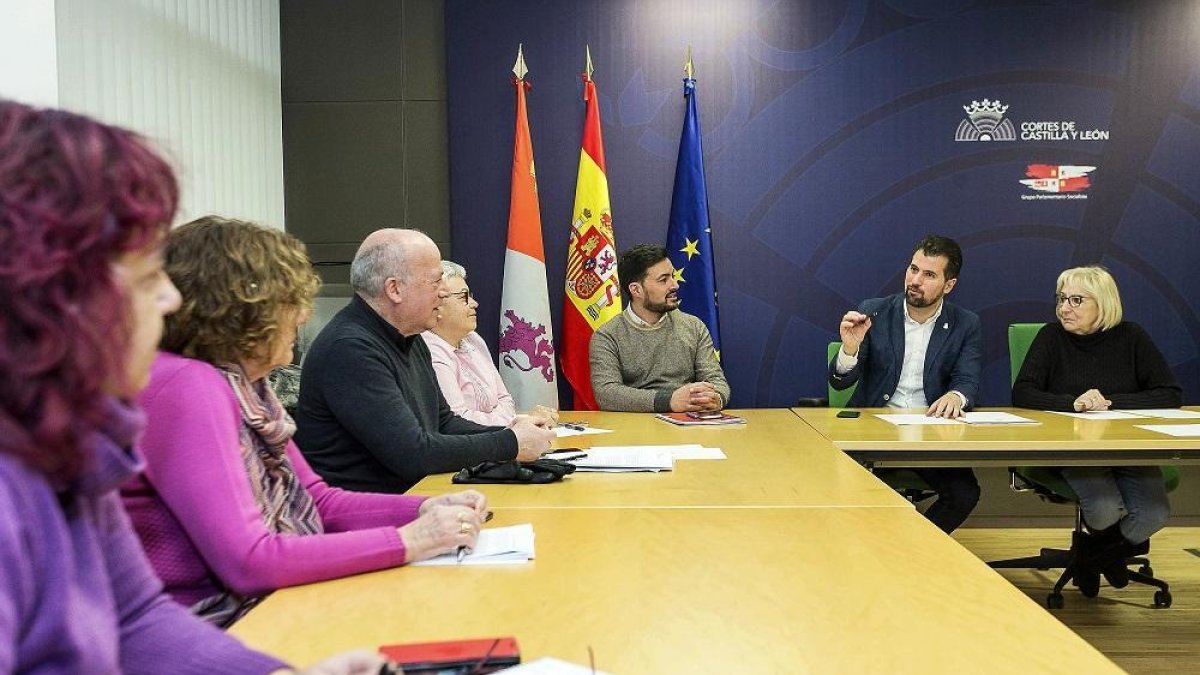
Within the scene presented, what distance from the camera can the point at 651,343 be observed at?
4.08m

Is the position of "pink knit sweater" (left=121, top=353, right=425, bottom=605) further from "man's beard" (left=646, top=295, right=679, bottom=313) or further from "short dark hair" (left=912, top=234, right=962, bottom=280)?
"short dark hair" (left=912, top=234, right=962, bottom=280)

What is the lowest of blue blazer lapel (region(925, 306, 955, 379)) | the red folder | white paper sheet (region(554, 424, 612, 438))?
white paper sheet (region(554, 424, 612, 438))

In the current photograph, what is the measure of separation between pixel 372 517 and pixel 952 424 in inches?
82.3

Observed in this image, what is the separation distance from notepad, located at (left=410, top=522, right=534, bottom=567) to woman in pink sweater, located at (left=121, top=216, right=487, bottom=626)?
0.02 metres

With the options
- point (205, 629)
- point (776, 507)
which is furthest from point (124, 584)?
point (776, 507)

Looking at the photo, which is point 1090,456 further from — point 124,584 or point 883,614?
point 124,584

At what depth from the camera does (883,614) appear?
128 cm

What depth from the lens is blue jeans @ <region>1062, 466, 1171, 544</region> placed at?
3.49 m

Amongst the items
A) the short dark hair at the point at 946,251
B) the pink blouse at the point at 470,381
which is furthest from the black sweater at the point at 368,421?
the short dark hair at the point at 946,251

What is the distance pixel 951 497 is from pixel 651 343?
4.34ft

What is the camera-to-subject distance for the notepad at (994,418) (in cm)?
326

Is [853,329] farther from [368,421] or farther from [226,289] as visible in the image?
[226,289]

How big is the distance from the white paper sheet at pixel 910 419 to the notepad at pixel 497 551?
1889 mm

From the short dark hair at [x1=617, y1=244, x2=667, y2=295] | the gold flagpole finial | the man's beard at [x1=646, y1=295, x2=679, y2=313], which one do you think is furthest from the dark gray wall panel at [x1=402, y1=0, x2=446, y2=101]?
the man's beard at [x1=646, y1=295, x2=679, y2=313]
